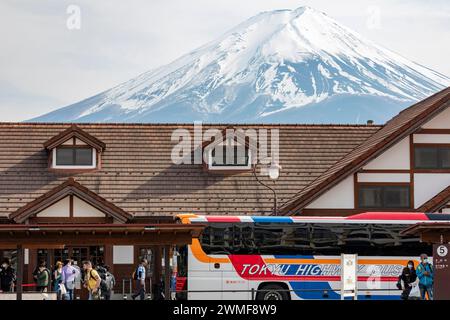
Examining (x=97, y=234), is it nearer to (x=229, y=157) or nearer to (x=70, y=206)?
(x=70, y=206)

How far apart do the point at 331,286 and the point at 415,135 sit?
34.2ft

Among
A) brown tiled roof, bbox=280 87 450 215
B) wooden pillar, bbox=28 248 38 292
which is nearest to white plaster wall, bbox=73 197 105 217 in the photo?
wooden pillar, bbox=28 248 38 292

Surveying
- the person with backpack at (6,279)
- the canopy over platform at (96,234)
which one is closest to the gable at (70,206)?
the person with backpack at (6,279)

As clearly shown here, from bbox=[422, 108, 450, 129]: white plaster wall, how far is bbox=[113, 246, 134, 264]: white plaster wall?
12.9m

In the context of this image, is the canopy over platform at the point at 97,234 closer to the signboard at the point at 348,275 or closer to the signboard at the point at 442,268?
the signboard at the point at 348,275

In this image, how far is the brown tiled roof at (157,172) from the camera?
144 ft

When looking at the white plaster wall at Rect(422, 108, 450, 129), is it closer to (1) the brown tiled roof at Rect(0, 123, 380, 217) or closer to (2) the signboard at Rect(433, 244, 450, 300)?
(1) the brown tiled roof at Rect(0, 123, 380, 217)

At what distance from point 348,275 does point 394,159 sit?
12.6 m

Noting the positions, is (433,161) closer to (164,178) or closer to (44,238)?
(164,178)

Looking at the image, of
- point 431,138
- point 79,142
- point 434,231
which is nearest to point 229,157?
point 79,142

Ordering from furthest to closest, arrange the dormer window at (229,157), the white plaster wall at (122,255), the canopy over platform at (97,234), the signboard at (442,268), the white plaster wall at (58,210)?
the dormer window at (229,157) < the white plaster wall at (122,255) < the white plaster wall at (58,210) < the canopy over platform at (97,234) < the signboard at (442,268)

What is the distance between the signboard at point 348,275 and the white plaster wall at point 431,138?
1301 centimetres

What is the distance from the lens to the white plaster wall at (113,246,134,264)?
42.5 meters

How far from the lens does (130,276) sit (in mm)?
42375
